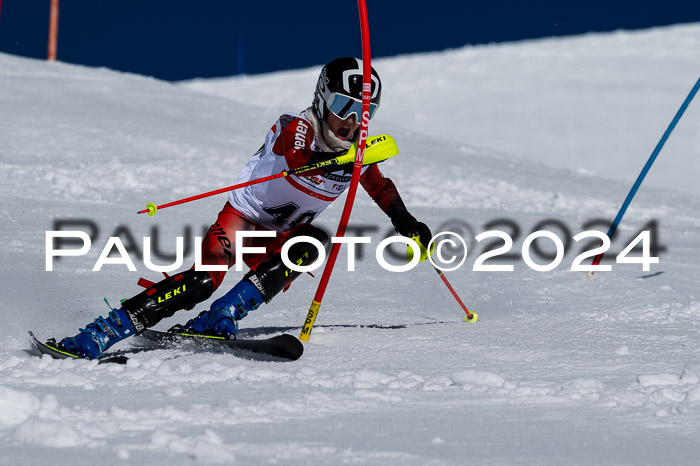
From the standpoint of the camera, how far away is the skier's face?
3.93 metres

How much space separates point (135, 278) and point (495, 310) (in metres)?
2.31

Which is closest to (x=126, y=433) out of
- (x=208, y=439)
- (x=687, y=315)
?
(x=208, y=439)

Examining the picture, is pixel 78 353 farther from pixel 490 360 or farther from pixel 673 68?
pixel 673 68

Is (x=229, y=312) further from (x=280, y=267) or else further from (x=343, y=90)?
(x=343, y=90)

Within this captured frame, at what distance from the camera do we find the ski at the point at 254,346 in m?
3.54

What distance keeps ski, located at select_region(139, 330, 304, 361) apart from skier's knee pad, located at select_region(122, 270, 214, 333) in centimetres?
15

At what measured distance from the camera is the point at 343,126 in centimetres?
395

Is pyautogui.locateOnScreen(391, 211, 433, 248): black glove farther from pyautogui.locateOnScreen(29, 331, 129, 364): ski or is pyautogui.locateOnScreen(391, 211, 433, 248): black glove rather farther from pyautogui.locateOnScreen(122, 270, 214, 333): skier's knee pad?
pyautogui.locateOnScreen(29, 331, 129, 364): ski

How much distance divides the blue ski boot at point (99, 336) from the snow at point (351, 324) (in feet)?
0.47

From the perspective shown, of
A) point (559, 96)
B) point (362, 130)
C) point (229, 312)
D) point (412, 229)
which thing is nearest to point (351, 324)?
point (412, 229)

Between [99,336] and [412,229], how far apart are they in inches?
57.8

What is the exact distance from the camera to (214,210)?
877 centimetres

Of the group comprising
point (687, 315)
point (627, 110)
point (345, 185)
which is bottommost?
point (687, 315)

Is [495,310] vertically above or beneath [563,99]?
beneath
